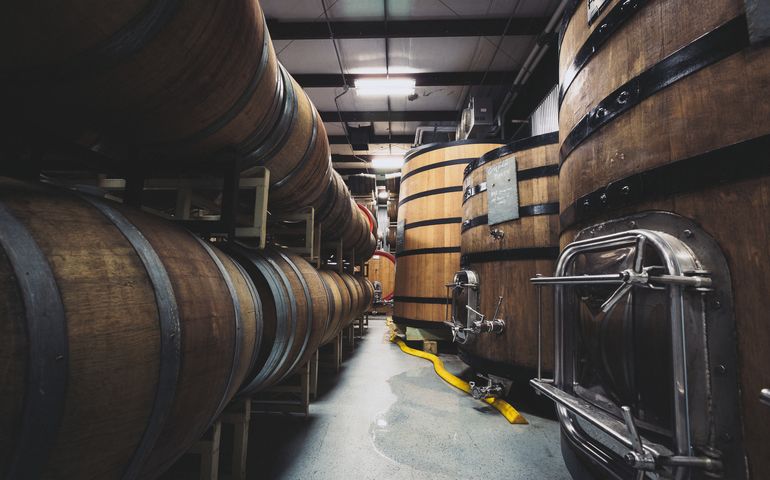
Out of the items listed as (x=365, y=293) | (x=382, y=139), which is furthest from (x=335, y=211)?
(x=382, y=139)

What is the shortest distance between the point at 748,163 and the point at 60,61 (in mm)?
1773

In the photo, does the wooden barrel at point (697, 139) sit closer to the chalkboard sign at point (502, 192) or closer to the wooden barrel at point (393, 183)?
the chalkboard sign at point (502, 192)

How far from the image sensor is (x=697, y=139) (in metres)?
0.85

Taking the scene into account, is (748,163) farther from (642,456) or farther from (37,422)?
(37,422)

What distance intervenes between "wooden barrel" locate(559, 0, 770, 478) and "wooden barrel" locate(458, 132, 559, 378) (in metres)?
1.13

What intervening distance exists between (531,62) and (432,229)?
3.32m

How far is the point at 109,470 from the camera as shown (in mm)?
703

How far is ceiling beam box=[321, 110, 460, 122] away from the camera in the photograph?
8.13 m

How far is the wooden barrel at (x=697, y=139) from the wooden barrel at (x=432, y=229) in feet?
9.85

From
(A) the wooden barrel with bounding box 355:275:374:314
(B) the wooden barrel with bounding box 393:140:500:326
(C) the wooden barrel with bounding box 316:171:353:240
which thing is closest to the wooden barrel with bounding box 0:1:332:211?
(C) the wooden barrel with bounding box 316:171:353:240

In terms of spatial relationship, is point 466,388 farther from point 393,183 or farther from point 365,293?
point 393,183

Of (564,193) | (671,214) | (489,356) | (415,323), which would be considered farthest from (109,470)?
(415,323)

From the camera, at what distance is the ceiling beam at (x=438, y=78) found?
250 inches

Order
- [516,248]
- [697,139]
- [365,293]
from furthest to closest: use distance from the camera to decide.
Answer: [365,293], [516,248], [697,139]
